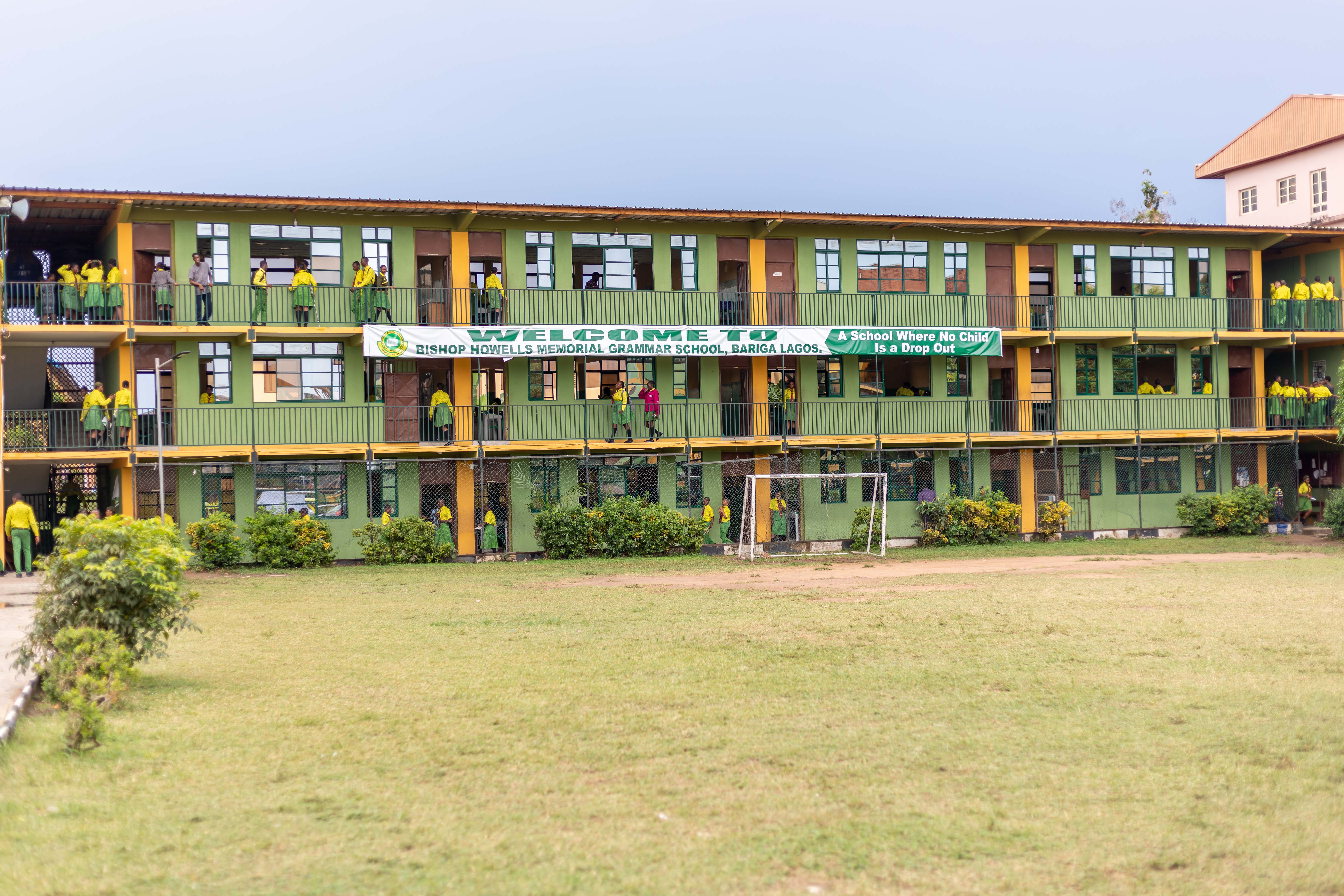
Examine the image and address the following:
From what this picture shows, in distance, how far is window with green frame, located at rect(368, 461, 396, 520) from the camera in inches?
1152

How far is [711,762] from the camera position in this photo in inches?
332

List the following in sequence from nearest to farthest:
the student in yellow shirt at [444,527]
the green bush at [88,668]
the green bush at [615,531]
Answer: the green bush at [88,668] → the student in yellow shirt at [444,527] → the green bush at [615,531]

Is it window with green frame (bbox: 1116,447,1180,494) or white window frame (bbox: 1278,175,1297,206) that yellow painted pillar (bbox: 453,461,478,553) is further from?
white window frame (bbox: 1278,175,1297,206)

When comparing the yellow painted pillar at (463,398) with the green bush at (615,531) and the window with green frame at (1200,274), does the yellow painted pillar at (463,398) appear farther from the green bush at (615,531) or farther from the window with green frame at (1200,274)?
the window with green frame at (1200,274)

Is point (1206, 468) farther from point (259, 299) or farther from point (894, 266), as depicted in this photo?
point (259, 299)

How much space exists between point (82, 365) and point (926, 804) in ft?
95.5

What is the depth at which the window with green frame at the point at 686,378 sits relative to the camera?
31828mm

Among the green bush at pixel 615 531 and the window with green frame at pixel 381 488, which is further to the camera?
the window with green frame at pixel 381 488

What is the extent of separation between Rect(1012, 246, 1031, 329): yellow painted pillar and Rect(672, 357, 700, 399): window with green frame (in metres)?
9.22

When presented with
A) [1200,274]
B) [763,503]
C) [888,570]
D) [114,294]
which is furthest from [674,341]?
[1200,274]

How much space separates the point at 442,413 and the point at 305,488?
12.1ft

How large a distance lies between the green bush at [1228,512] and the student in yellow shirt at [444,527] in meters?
20.3

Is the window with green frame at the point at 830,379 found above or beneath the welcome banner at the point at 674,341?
beneath

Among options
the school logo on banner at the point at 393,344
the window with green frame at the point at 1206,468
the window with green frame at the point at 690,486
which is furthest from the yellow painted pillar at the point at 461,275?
the window with green frame at the point at 1206,468
